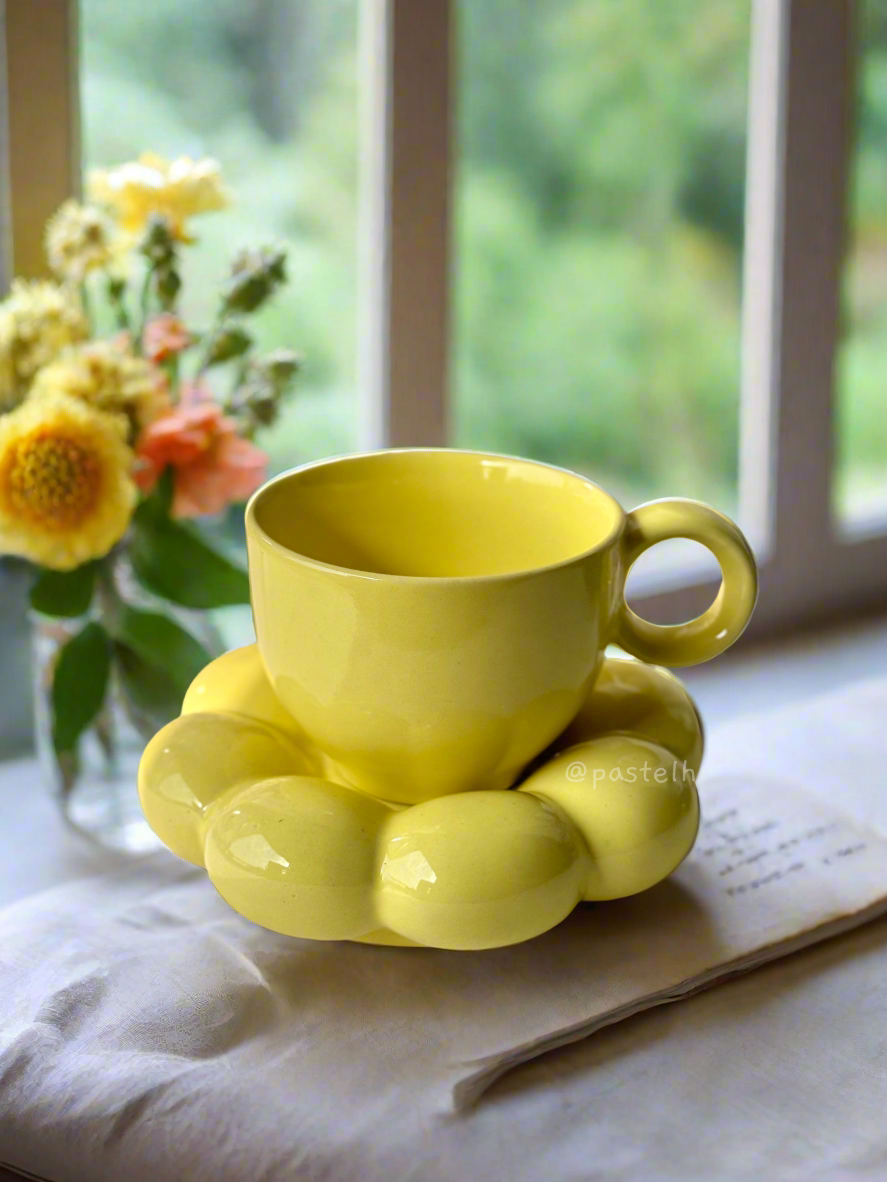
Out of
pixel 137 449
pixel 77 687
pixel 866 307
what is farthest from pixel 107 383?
pixel 866 307

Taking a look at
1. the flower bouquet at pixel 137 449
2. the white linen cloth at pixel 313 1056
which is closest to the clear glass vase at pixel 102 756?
the flower bouquet at pixel 137 449

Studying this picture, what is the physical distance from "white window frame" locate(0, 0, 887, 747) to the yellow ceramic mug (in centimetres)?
27

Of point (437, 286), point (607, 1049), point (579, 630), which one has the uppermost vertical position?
point (437, 286)

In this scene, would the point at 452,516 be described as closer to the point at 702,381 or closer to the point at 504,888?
the point at 504,888

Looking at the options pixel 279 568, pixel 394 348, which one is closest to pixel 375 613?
pixel 279 568

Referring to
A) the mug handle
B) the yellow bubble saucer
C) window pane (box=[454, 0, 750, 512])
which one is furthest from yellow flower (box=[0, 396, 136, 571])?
window pane (box=[454, 0, 750, 512])

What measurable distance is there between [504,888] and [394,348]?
1.42 feet

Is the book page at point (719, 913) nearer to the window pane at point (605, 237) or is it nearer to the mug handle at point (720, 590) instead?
the mug handle at point (720, 590)

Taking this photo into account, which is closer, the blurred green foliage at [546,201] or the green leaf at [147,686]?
the green leaf at [147,686]

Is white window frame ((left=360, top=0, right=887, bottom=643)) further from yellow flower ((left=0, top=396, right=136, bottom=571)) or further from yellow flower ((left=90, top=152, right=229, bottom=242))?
yellow flower ((left=0, top=396, right=136, bottom=571))

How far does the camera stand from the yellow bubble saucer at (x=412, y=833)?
363mm

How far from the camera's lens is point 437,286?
73cm

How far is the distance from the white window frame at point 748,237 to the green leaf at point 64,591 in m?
0.14

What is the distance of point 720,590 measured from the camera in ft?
1.40
